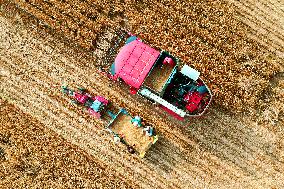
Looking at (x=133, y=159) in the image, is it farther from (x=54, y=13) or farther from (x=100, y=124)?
(x=54, y=13)

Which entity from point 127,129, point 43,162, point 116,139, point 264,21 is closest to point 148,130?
point 127,129

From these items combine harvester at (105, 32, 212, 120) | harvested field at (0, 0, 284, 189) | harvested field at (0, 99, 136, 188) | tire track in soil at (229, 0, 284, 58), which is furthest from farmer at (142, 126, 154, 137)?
tire track in soil at (229, 0, 284, 58)

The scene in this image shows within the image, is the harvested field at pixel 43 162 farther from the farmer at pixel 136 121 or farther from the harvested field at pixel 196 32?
the harvested field at pixel 196 32

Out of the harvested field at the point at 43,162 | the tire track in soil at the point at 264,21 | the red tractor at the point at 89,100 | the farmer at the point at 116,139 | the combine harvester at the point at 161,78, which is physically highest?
the tire track in soil at the point at 264,21

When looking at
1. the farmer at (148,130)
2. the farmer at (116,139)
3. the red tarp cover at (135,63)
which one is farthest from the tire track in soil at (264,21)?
the farmer at (116,139)

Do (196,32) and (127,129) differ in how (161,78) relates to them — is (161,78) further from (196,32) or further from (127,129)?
(196,32)
